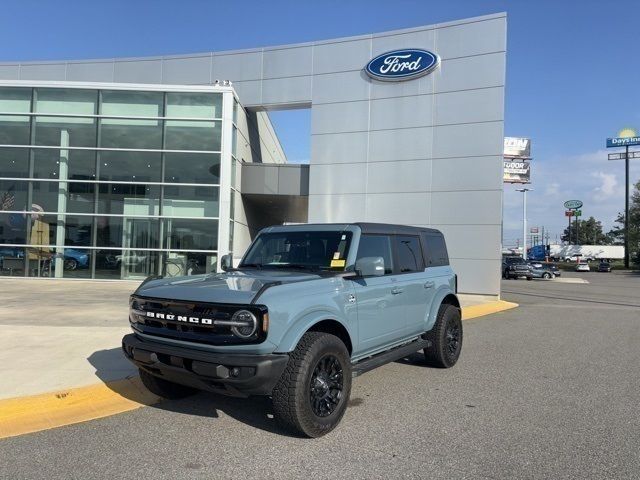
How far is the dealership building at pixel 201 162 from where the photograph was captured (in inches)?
714

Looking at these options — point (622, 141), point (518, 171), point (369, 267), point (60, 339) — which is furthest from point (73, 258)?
point (622, 141)

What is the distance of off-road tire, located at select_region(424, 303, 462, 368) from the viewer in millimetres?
6496

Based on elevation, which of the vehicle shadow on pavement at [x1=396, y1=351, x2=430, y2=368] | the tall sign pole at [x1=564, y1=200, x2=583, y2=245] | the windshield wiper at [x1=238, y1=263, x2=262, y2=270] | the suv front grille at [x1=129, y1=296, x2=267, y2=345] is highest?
the tall sign pole at [x1=564, y1=200, x2=583, y2=245]

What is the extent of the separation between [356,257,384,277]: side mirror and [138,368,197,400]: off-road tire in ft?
7.16

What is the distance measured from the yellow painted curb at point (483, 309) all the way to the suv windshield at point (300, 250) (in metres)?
8.07

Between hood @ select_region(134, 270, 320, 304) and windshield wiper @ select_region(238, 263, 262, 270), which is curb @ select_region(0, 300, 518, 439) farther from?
windshield wiper @ select_region(238, 263, 262, 270)

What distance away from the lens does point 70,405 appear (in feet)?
15.9

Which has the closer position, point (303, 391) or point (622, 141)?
point (303, 391)

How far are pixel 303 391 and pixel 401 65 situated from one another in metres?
17.5

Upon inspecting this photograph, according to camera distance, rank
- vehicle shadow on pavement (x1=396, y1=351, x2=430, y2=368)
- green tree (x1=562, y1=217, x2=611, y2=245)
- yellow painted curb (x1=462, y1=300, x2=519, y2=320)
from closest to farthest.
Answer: vehicle shadow on pavement (x1=396, y1=351, x2=430, y2=368) < yellow painted curb (x1=462, y1=300, x2=519, y2=320) < green tree (x1=562, y1=217, x2=611, y2=245)

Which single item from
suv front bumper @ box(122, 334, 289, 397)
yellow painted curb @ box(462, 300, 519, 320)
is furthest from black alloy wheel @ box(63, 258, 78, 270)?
suv front bumper @ box(122, 334, 289, 397)

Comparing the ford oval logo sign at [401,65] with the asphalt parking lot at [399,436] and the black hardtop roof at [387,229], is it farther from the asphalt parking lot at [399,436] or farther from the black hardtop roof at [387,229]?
the asphalt parking lot at [399,436]

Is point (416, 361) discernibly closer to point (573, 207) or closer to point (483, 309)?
point (483, 309)

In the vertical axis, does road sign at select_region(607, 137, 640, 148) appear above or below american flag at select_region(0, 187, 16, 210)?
above
